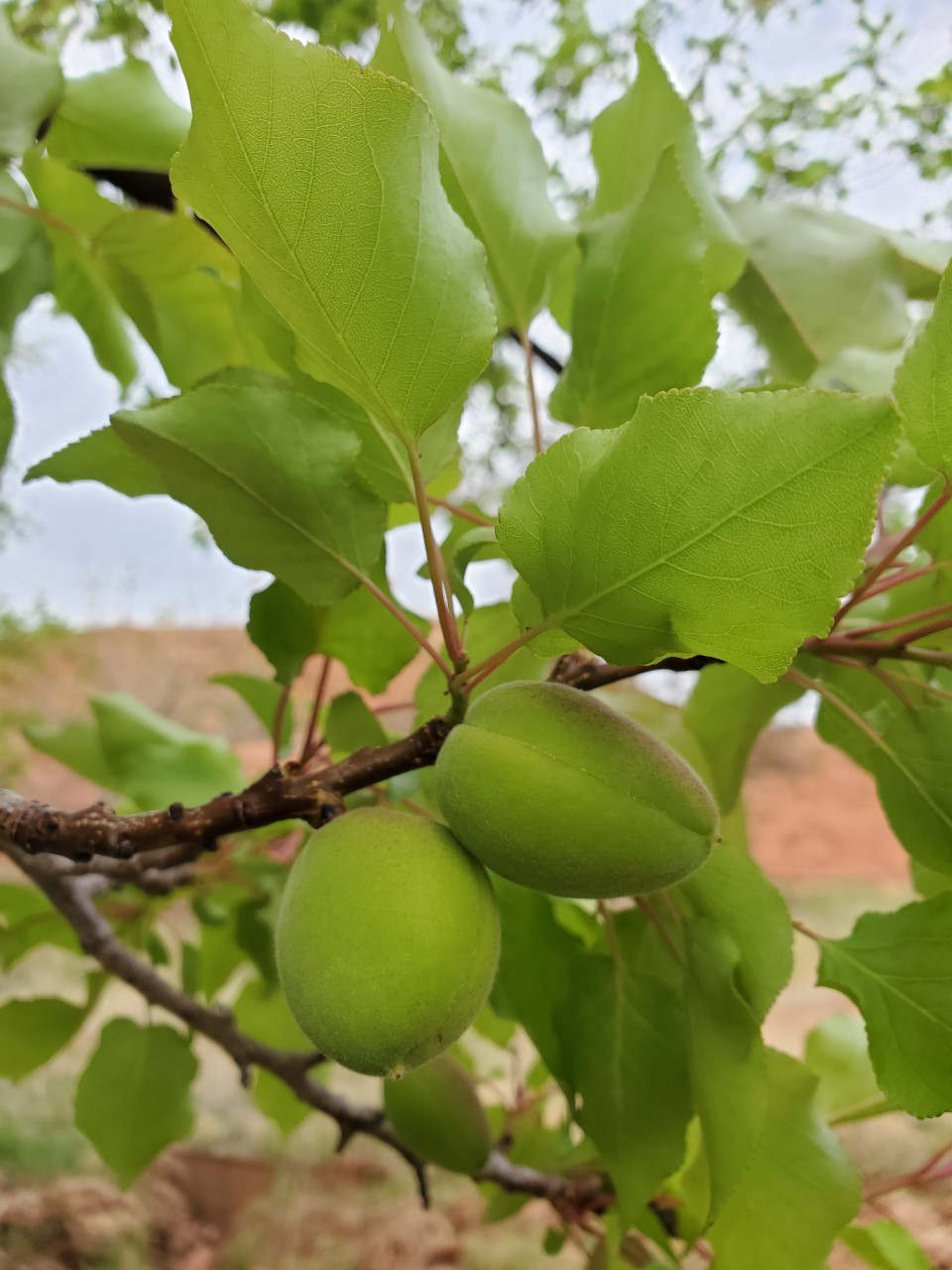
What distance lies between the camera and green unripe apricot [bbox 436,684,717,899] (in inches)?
11.8

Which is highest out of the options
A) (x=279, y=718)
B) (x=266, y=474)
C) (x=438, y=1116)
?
(x=266, y=474)

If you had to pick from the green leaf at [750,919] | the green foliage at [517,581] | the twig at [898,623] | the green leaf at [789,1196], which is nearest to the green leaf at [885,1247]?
the green foliage at [517,581]

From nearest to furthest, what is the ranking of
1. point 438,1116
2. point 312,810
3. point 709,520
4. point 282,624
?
point 709,520 → point 312,810 → point 282,624 → point 438,1116

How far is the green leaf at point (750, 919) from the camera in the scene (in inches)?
16.2

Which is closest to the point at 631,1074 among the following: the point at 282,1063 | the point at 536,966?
the point at 536,966

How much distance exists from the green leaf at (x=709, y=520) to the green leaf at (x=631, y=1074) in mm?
241

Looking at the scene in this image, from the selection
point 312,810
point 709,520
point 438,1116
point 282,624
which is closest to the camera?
point 709,520

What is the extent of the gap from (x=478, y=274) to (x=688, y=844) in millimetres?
202

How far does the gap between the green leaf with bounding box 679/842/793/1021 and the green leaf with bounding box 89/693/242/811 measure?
0.42 m

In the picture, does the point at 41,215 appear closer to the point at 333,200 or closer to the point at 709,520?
the point at 333,200

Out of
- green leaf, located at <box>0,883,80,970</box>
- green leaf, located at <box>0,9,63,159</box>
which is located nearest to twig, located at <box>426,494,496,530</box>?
green leaf, located at <box>0,9,63,159</box>

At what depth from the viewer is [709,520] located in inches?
10.2

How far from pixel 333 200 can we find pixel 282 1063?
1.91 ft

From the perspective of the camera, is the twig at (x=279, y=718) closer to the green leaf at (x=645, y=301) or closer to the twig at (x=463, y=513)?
the twig at (x=463, y=513)
